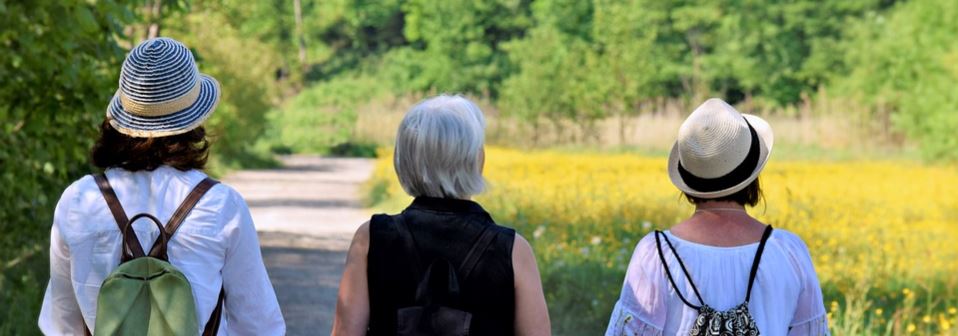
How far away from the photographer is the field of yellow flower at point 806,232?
967 centimetres

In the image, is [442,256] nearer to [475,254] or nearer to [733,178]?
Answer: [475,254]

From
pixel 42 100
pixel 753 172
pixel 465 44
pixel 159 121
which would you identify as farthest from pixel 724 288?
pixel 465 44

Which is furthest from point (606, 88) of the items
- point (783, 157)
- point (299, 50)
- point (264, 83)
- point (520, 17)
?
point (299, 50)

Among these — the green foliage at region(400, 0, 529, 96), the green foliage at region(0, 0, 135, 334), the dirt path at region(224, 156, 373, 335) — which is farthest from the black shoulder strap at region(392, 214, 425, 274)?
the green foliage at region(400, 0, 529, 96)

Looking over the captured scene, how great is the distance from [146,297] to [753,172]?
156cm

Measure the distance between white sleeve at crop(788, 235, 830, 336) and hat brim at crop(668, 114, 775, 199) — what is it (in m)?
0.19

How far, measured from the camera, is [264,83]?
39.3 meters

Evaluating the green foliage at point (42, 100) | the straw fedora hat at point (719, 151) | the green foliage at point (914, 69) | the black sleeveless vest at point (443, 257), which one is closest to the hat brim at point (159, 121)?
the black sleeveless vest at point (443, 257)

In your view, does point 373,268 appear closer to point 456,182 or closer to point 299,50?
point 456,182

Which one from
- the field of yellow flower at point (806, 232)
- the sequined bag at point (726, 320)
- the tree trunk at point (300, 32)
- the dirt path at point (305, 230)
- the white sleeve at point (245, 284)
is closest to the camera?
the white sleeve at point (245, 284)

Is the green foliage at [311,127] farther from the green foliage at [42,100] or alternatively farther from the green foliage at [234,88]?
the green foliage at [42,100]

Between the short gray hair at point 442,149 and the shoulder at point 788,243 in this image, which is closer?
the short gray hair at point 442,149

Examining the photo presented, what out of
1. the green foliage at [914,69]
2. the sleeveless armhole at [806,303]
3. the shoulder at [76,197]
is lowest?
the green foliage at [914,69]

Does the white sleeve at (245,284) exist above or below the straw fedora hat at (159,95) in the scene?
below
